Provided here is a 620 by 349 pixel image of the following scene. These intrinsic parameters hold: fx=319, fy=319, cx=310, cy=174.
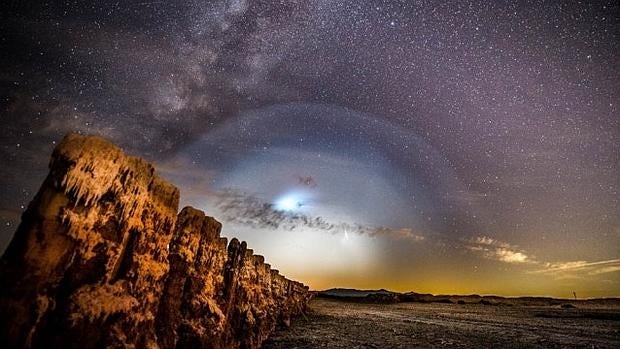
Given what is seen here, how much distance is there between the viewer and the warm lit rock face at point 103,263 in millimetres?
3021

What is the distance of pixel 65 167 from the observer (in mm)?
3281

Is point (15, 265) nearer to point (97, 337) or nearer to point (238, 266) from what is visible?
point (97, 337)

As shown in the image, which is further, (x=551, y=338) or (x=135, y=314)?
(x=551, y=338)

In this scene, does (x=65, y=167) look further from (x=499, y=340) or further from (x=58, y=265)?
(x=499, y=340)

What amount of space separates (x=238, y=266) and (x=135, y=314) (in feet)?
14.8

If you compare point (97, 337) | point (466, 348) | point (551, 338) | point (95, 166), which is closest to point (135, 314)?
point (97, 337)

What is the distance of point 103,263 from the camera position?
3.77 meters

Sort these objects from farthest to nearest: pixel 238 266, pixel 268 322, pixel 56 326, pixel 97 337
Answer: pixel 268 322 → pixel 238 266 → pixel 97 337 → pixel 56 326

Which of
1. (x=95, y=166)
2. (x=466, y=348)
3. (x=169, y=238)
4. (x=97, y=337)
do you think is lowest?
(x=466, y=348)

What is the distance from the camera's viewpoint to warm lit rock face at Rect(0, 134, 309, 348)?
3021mm

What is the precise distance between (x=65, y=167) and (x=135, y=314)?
203 cm

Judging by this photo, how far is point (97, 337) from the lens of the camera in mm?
3473

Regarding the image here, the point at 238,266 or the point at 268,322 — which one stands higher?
the point at 238,266

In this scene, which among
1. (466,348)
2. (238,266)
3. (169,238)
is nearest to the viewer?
(169,238)
